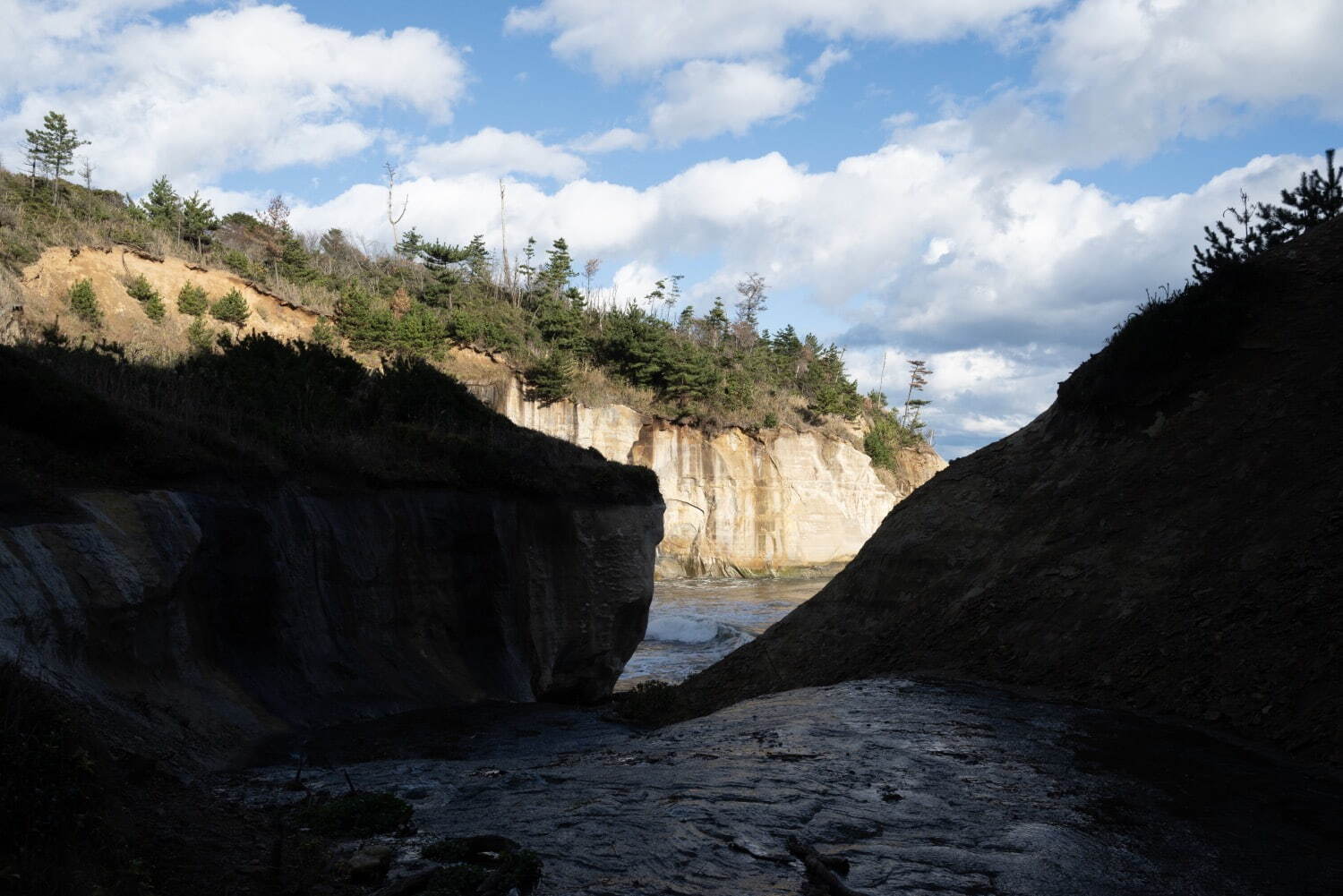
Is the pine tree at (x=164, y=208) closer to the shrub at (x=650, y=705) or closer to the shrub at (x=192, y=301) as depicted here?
the shrub at (x=192, y=301)

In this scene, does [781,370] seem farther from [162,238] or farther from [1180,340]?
[1180,340]

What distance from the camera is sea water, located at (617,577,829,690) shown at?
29859 mm

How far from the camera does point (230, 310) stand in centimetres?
4647

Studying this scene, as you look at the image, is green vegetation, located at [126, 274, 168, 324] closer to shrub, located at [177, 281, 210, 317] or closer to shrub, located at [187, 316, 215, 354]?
shrub, located at [177, 281, 210, 317]

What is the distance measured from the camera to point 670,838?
6910 mm

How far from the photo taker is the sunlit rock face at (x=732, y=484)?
190 ft

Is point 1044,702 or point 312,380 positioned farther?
point 312,380

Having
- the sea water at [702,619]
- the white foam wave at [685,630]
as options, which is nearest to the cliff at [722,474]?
the sea water at [702,619]

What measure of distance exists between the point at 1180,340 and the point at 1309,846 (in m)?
12.2

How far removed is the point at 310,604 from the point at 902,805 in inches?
435

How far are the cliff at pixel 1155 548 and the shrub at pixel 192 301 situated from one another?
37783 millimetres

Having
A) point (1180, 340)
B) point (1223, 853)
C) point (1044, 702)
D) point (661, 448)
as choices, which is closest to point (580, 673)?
point (1044, 702)

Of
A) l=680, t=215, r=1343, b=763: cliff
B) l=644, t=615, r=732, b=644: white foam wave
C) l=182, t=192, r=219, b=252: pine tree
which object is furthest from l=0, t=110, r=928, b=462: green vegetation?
l=680, t=215, r=1343, b=763: cliff

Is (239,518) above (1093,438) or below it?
below
